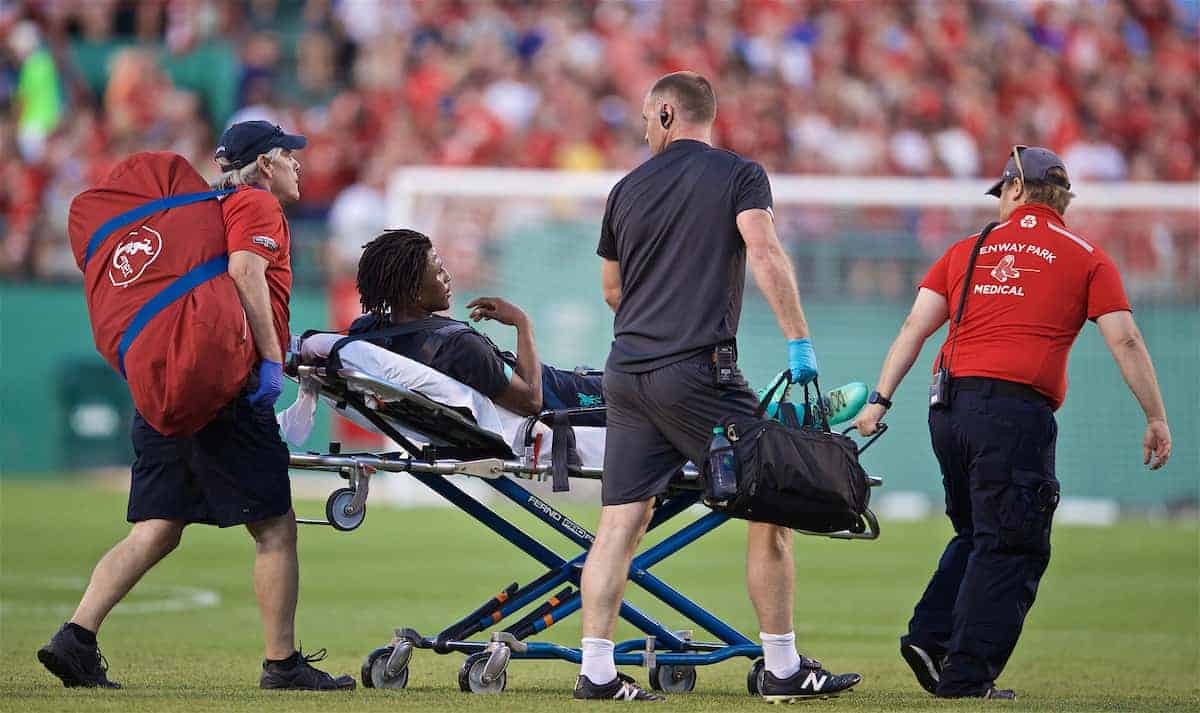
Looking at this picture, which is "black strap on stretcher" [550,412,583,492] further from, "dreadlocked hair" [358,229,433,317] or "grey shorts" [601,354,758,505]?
"dreadlocked hair" [358,229,433,317]

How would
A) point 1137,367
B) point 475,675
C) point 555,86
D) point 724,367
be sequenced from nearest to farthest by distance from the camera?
1. point 724,367
2. point 1137,367
3. point 475,675
4. point 555,86

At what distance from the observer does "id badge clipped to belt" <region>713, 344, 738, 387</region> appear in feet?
25.5

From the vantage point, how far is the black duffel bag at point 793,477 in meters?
7.52

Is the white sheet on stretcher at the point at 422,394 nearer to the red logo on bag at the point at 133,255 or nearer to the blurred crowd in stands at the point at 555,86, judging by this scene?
the red logo on bag at the point at 133,255

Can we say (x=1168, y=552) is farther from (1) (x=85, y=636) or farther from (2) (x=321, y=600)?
(1) (x=85, y=636)

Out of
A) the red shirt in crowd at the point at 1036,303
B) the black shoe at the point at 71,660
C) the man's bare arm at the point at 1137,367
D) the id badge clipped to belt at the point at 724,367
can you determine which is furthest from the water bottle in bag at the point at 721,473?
the black shoe at the point at 71,660

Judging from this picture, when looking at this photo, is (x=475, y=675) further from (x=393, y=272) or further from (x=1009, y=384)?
(x=1009, y=384)

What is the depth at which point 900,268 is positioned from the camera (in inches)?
844

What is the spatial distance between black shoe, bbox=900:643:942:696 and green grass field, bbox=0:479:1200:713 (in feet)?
0.34

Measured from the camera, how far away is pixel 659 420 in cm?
783

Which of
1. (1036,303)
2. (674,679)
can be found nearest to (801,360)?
(1036,303)

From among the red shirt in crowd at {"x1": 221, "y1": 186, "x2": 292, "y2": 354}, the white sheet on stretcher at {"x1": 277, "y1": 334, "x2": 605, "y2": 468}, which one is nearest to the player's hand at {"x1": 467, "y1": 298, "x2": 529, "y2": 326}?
the white sheet on stretcher at {"x1": 277, "y1": 334, "x2": 605, "y2": 468}

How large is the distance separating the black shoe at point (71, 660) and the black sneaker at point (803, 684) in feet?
8.63

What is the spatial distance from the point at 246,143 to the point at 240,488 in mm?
1426
